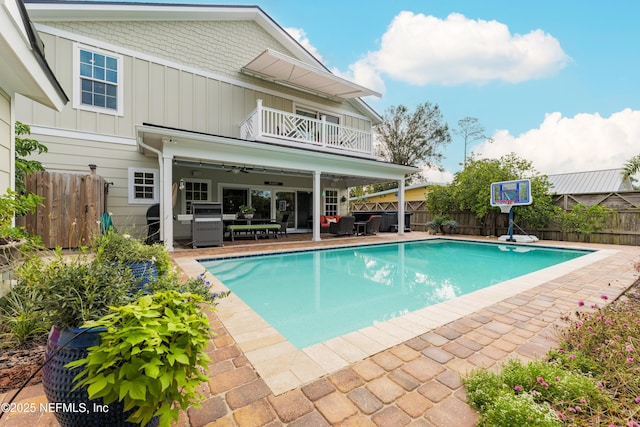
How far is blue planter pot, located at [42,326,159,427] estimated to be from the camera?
4.13ft

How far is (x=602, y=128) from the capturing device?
17250 millimetres

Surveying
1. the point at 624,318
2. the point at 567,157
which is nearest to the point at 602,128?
the point at 567,157

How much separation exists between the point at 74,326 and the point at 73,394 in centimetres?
30

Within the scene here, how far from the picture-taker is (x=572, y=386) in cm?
172

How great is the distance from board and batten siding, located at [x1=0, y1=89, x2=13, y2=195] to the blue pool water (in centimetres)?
316

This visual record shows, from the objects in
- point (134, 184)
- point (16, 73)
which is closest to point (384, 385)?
point (16, 73)

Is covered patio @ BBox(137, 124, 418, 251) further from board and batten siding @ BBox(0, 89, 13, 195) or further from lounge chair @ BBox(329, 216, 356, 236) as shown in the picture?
board and batten siding @ BBox(0, 89, 13, 195)

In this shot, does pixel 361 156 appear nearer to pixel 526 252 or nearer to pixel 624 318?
pixel 526 252

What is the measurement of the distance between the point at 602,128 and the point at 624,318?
21663mm

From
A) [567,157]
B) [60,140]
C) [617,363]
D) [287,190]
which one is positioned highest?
[567,157]

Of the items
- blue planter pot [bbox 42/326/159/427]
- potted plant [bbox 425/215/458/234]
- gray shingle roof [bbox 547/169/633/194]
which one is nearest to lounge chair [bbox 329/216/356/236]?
potted plant [bbox 425/215/458/234]

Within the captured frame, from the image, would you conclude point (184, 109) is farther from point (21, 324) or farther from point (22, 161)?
point (21, 324)

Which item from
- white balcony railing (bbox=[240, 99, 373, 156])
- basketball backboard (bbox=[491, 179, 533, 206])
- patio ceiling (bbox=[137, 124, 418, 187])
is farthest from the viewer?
basketball backboard (bbox=[491, 179, 533, 206])

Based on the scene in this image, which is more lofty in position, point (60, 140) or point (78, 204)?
point (60, 140)
